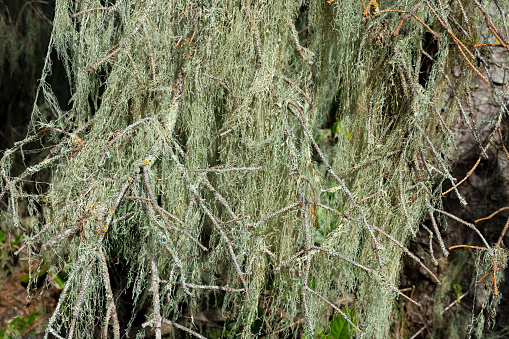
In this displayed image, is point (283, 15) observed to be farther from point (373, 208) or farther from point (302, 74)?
point (373, 208)

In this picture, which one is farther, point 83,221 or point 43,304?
point 43,304

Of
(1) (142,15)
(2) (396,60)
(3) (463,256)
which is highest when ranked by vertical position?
(1) (142,15)

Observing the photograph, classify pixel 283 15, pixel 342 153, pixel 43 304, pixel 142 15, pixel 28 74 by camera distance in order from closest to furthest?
pixel 142 15, pixel 283 15, pixel 342 153, pixel 43 304, pixel 28 74

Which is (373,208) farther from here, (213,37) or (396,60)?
(213,37)

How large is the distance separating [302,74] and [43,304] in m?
1.95

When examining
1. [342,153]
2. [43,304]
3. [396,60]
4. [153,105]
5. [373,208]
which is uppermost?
[396,60]

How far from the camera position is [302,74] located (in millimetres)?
1344

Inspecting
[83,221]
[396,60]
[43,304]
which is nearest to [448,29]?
[396,60]

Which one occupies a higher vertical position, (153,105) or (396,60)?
(396,60)

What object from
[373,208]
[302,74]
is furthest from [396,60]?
[373,208]

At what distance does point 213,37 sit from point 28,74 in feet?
6.47

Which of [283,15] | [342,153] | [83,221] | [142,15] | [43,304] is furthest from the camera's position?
[43,304]

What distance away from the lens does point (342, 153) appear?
1447 mm

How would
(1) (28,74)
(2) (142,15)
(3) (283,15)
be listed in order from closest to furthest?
Result: (2) (142,15) → (3) (283,15) → (1) (28,74)
